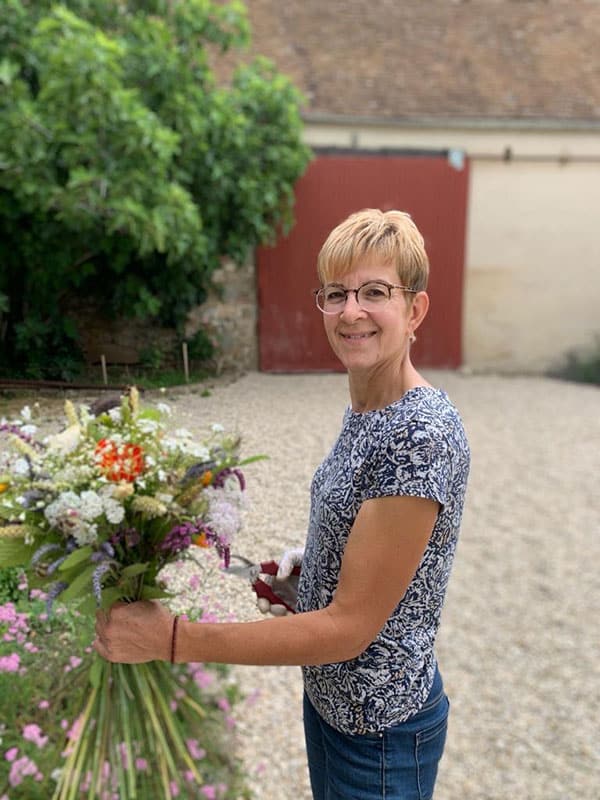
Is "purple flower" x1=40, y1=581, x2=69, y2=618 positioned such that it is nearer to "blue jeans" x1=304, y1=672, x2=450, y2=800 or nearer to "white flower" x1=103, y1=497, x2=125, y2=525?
"white flower" x1=103, y1=497, x2=125, y2=525

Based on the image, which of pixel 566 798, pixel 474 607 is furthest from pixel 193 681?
pixel 474 607

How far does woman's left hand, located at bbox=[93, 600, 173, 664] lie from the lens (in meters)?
0.99

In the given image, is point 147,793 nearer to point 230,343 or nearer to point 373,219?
point 230,343

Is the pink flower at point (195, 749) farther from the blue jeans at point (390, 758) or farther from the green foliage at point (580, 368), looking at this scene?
the green foliage at point (580, 368)

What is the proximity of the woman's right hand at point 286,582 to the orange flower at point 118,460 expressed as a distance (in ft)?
1.39

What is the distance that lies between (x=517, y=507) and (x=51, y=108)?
2290mm

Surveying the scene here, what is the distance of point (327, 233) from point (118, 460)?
0.81m

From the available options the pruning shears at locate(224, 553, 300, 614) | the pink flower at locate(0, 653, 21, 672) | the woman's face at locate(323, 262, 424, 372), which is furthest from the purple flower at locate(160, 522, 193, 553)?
the pink flower at locate(0, 653, 21, 672)

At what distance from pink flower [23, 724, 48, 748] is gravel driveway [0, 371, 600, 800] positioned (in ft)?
1.46

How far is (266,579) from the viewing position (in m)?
1.34

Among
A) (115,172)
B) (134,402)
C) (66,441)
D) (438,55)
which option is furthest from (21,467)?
(438,55)

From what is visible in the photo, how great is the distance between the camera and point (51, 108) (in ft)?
4.48

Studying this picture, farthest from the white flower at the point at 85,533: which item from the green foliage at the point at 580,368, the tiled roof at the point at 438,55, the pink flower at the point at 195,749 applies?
the tiled roof at the point at 438,55

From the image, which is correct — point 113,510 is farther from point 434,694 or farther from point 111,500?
point 434,694
